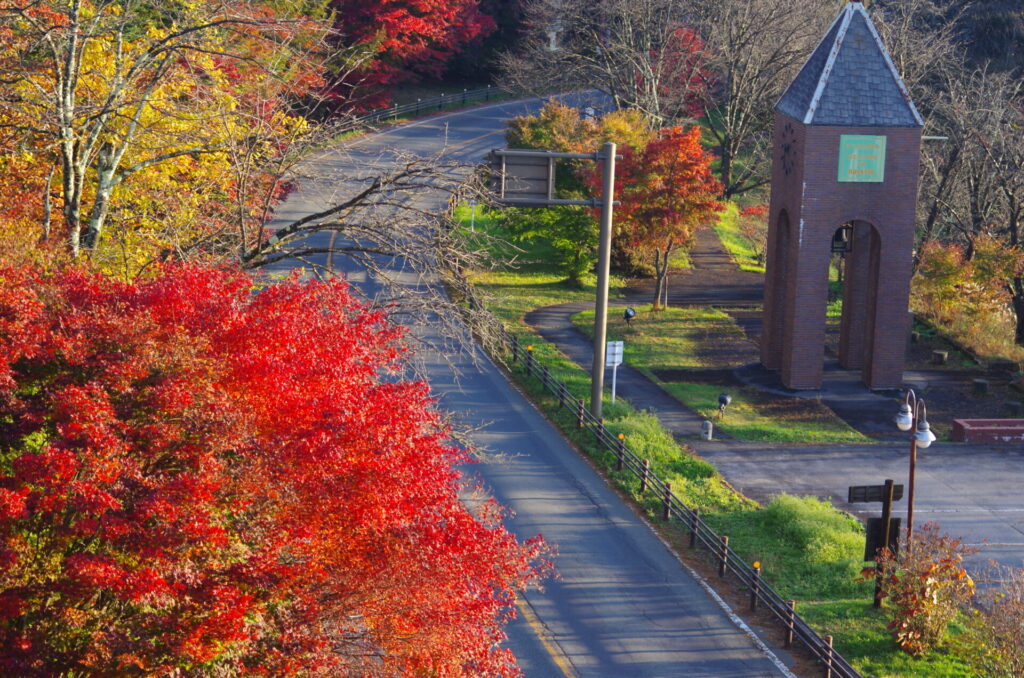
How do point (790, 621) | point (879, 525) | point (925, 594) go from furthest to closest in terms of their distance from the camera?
1. point (879, 525)
2. point (790, 621)
3. point (925, 594)

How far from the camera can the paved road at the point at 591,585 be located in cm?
1811

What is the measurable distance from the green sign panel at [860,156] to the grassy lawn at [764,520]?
6.92 m

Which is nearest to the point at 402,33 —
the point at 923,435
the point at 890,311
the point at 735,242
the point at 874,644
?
the point at 735,242

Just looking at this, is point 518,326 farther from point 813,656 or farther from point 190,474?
point 190,474

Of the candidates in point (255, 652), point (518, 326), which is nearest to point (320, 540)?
point (255, 652)

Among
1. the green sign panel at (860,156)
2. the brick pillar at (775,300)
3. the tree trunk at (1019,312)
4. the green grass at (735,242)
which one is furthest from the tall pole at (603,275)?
the green grass at (735,242)

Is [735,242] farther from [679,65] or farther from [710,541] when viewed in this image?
[710,541]

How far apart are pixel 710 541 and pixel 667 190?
20119mm

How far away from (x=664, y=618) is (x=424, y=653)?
25.9ft

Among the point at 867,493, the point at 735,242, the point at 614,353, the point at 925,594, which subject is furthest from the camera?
the point at 735,242

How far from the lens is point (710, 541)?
2191cm

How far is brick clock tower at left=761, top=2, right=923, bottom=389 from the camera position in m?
32.4

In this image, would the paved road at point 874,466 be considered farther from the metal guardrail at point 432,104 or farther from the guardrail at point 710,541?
the metal guardrail at point 432,104

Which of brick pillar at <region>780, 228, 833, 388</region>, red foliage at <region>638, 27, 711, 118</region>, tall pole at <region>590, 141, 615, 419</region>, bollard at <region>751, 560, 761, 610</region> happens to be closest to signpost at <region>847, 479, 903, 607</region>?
bollard at <region>751, 560, 761, 610</region>
